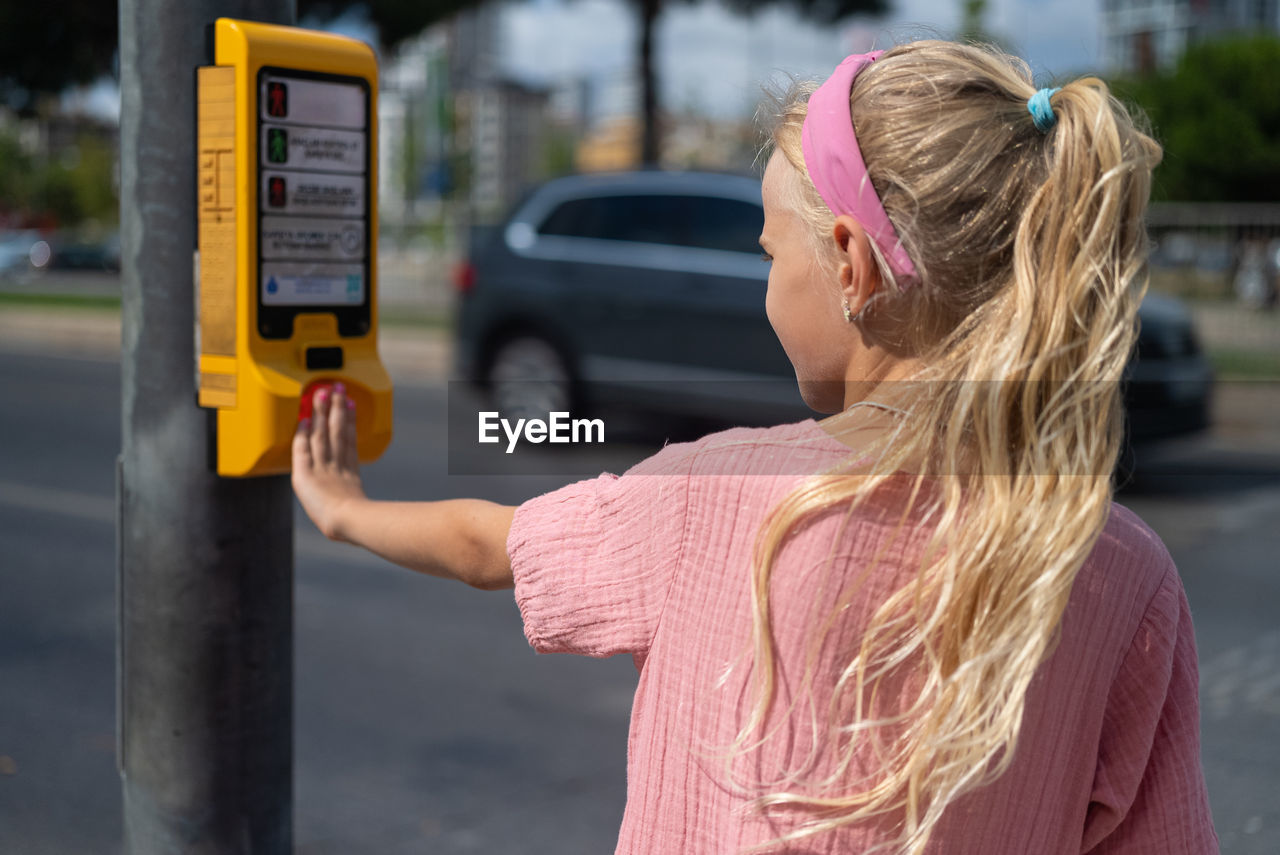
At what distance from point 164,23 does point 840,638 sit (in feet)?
4.12

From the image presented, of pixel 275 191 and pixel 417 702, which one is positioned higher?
pixel 275 191

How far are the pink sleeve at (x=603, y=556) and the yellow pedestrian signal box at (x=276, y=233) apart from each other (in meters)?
0.64

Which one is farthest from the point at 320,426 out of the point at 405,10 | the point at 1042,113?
the point at 405,10

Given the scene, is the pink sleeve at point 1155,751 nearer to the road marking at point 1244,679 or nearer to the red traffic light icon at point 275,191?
the red traffic light icon at point 275,191

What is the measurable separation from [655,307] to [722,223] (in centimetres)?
73

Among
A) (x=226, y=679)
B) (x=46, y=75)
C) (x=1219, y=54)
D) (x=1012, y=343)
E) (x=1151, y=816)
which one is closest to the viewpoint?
(x=1012, y=343)

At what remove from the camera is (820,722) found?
1123mm

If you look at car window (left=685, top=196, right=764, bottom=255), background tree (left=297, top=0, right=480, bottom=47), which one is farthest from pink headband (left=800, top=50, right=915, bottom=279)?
background tree (left=297, top=0, right=480, bottom=47)

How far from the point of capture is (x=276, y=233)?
5.95 feet

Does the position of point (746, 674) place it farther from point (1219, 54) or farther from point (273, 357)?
point (1219, 54)

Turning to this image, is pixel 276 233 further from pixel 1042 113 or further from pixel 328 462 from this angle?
pixel 1042 113

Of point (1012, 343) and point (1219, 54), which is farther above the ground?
point (1219, 54)

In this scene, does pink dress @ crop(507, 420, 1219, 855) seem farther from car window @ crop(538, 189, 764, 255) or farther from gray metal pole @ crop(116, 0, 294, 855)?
car window @ crop(538, 189, 764, 255)

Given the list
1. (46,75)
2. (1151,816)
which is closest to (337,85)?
(1151,816)
